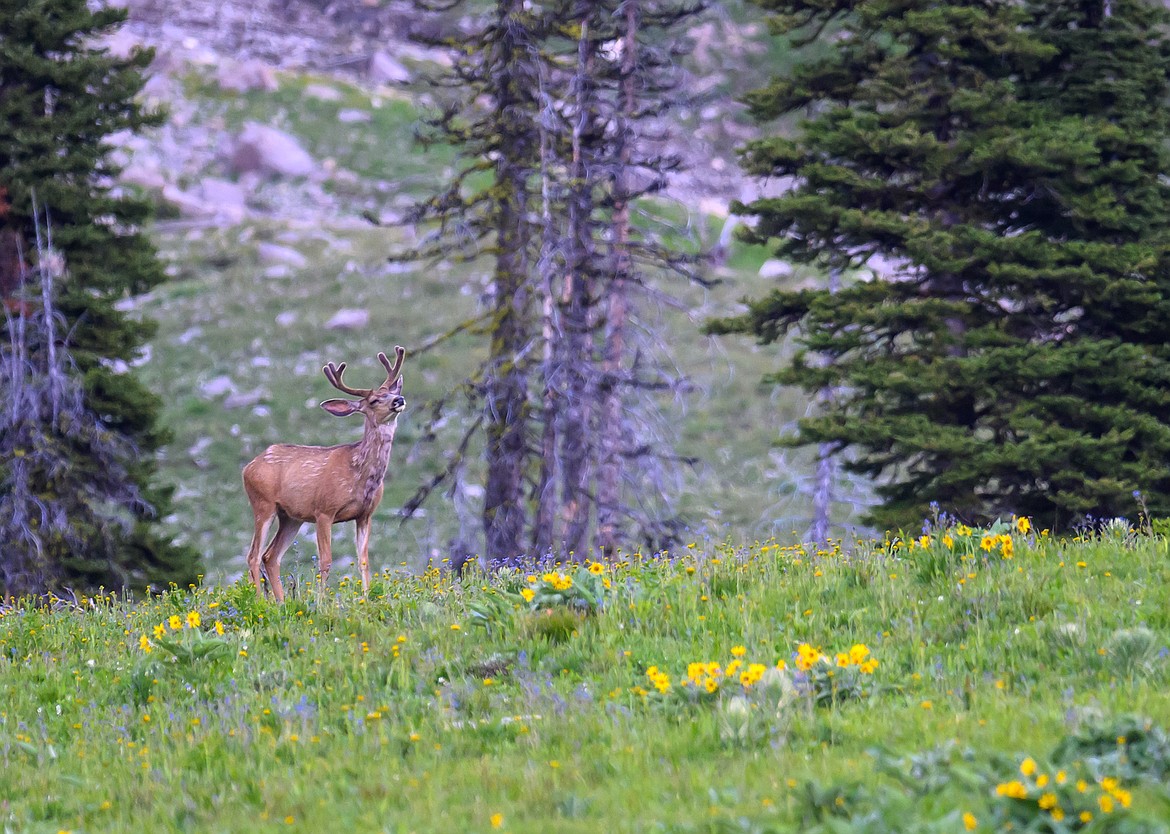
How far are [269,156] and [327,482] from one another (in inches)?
1715

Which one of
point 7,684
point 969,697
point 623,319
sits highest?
point 969,697

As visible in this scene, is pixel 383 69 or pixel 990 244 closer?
pixel 990 244

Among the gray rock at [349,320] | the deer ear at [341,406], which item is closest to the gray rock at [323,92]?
the gray rock at [349,320]

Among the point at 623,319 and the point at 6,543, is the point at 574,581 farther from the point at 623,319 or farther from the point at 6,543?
the point at 623,319

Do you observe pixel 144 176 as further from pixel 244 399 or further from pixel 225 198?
pixel 244 399

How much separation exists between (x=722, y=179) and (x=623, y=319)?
3454 centimetres

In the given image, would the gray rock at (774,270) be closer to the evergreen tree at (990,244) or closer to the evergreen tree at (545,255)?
the evergreen tree at (545,255)

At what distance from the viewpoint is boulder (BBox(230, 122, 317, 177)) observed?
5066cm

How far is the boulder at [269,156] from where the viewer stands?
50.7 m

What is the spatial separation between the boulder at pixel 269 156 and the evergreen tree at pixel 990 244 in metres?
37.0

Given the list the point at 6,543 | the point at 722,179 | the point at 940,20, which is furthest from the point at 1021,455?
the point at 722,179

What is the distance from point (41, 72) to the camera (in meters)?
18.4

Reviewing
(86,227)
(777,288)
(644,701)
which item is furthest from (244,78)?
(644,701)

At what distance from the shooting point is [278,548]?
10711 millimetres
